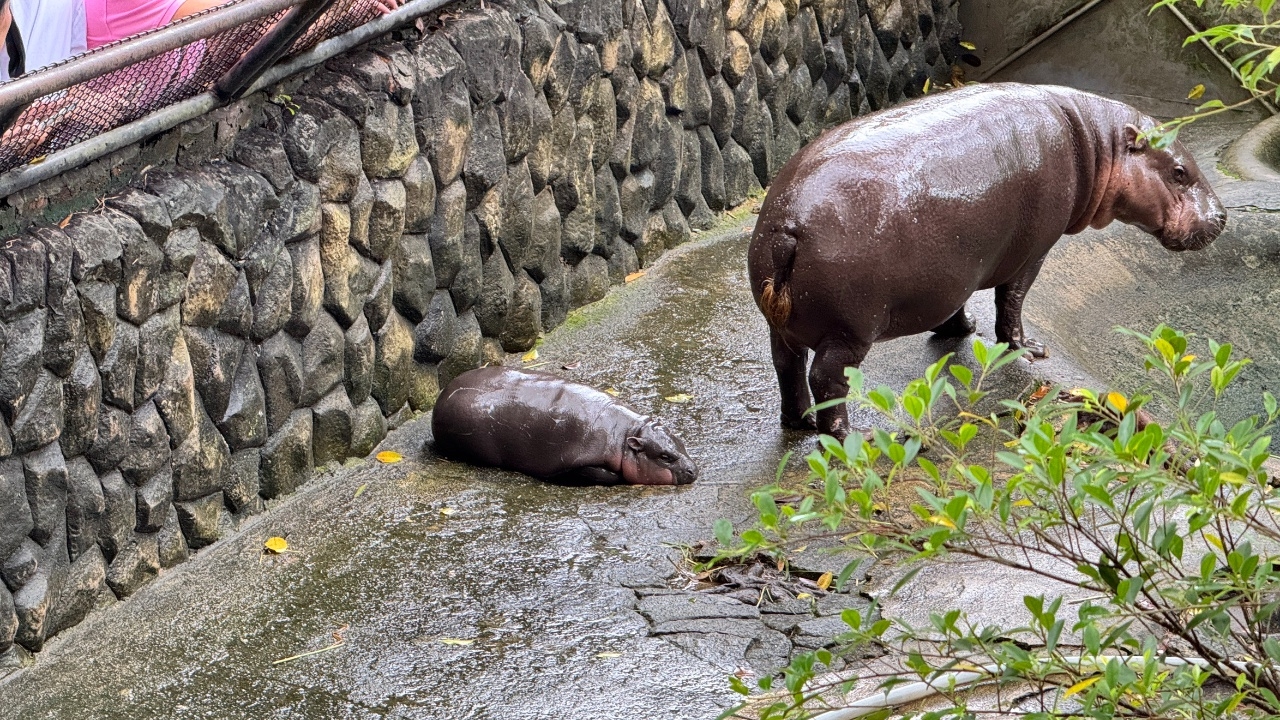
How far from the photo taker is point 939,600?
3.67 m

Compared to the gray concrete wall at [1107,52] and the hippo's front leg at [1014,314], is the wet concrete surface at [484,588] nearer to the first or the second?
the hippo's front leg at [1014,314]

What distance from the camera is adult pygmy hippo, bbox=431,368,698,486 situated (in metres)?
4.59

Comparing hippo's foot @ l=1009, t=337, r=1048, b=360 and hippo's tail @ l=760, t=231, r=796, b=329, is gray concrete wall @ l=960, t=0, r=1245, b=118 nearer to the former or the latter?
hippo's foot @ l=1009, t=337, r=1048, b=360

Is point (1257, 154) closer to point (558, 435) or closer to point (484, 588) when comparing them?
point (558, 435)

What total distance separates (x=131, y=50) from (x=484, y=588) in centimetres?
165

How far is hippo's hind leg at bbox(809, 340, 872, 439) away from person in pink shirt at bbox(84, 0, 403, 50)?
211 cm

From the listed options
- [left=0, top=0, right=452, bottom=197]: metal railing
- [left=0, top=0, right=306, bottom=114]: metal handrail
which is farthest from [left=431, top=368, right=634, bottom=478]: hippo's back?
[left=0, top=0, right=306, bottom=114]: metal handrail

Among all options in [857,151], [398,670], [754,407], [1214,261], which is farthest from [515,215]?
[1214,261]

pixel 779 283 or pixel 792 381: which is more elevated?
pixel 779 283

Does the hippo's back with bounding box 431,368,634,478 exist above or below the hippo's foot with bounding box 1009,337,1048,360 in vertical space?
above

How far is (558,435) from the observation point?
460 centimetres

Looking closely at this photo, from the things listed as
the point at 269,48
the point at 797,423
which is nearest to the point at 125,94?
the point at 269,48

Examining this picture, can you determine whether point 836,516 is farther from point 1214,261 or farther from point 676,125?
point 1214,261

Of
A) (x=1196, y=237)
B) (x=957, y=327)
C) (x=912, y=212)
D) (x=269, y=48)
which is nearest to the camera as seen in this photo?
(x=269, y=48)
